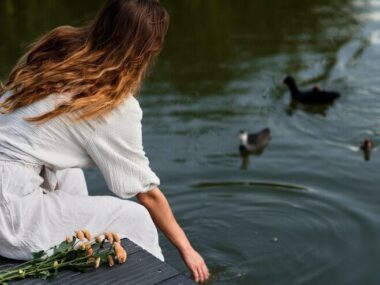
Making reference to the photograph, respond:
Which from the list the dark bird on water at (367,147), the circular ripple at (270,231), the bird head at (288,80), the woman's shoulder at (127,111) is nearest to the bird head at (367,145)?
the dark bird on water at (367,147)

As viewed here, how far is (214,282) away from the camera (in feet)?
15.8

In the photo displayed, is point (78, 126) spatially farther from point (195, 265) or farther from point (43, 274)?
point (195, 265)

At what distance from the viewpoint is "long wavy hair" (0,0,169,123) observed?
3.19 meters

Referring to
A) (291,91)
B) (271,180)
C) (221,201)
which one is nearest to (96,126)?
Answer: (221,201)

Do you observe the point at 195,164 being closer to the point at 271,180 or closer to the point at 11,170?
the point at 271,180

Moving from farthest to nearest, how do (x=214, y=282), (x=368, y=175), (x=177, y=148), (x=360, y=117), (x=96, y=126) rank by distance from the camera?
(x=360, y=117) < (x=177, y=148) < (x=368, y=175) < (x=214, y=282) < (x=96, y=126)

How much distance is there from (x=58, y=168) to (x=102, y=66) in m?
0.51

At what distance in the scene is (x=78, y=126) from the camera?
10.5 feet

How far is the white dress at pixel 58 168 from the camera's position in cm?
322

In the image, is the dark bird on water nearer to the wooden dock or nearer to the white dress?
the white dress

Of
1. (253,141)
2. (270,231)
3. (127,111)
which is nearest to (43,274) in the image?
(127,111)

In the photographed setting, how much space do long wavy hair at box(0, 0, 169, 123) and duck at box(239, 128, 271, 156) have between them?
12.3ft

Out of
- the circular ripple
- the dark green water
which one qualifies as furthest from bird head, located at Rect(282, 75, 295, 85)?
the circular ripple

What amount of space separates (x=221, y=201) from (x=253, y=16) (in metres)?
7.22
